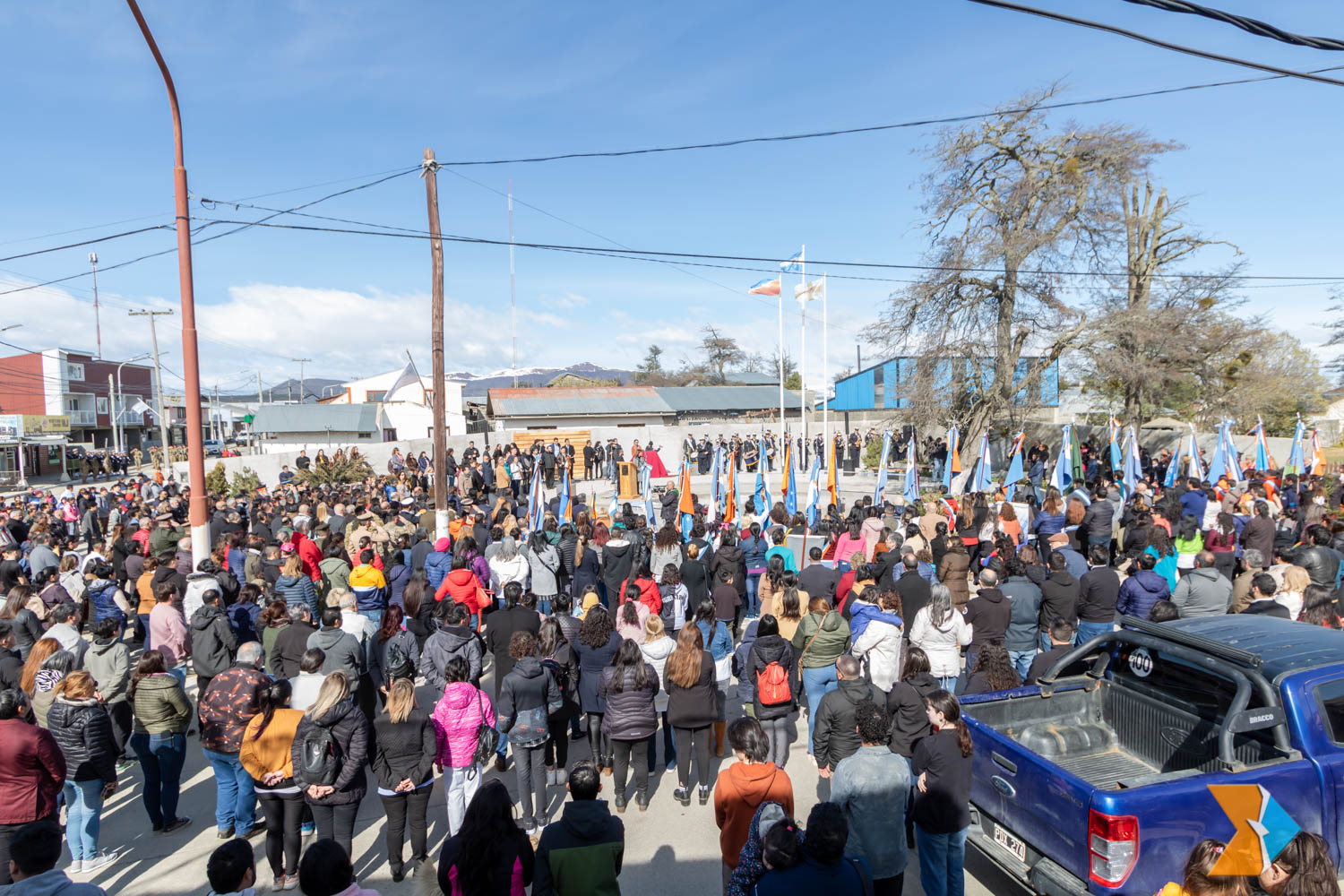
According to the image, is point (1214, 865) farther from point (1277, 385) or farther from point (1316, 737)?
point (1277, 385)

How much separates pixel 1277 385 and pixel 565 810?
120 ft

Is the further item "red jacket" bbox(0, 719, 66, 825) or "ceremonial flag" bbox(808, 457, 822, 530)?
"ceremonial flag" bbox(808, 457, 822, 530)

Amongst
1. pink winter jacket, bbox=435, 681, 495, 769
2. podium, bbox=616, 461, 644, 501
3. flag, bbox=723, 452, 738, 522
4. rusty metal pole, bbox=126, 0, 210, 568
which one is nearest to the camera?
pink winter jacket, bbox=435, 681, 495, 769

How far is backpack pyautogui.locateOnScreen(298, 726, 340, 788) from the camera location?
15.1ft

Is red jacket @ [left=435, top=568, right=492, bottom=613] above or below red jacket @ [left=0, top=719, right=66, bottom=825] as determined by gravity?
above

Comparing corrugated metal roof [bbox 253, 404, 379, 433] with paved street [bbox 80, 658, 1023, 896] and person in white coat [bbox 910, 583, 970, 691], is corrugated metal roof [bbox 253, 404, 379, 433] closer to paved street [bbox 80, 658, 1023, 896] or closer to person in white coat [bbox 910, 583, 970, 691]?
paved street [bbox 80, 658, 1023, 896]

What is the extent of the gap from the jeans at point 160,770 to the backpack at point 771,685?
4432 mm

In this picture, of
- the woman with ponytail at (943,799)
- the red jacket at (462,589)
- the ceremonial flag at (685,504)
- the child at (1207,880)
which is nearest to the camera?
the child at (1207,880)

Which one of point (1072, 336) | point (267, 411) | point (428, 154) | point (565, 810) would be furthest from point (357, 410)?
point (565, 810)

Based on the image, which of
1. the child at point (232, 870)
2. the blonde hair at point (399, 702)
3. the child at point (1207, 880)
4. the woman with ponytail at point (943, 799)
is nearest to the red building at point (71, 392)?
the blonde hair at point (399, 702)

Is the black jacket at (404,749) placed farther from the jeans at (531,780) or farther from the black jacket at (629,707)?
the black jacket at (629,707)

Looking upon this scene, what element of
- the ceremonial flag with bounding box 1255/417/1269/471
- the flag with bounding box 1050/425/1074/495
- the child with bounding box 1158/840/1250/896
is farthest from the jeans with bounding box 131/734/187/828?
the ceremonial flag with bounding box 1255/417/1269/471

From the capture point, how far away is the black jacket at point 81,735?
195 inches

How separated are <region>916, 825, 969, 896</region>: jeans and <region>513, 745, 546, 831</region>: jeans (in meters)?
2.74
